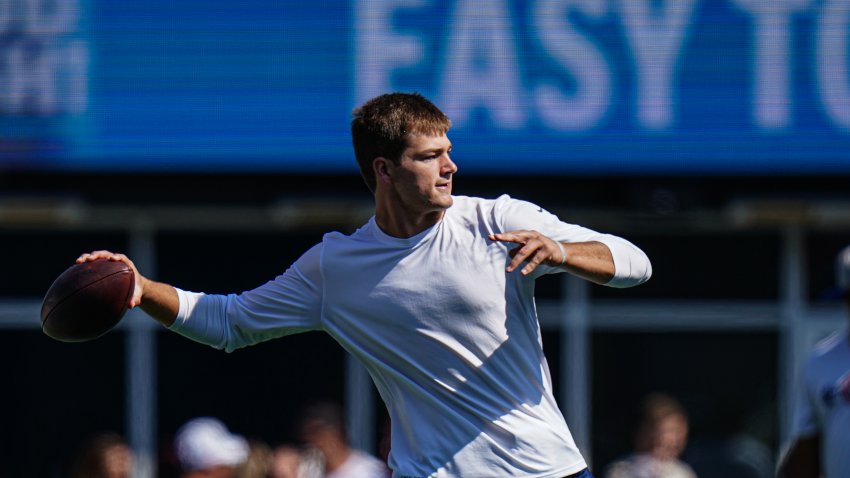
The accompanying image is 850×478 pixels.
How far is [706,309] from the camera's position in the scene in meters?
11.8

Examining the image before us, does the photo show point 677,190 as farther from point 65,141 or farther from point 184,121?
point 65,141

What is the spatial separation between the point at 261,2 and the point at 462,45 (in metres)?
1.72

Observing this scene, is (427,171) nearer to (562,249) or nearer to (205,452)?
(562,249)

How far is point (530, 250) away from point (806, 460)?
2875 millimetres

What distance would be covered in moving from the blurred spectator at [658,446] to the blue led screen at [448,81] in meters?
2.13

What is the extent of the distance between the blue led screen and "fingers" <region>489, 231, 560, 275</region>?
279 inches

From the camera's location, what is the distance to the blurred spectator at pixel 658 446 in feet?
32.9

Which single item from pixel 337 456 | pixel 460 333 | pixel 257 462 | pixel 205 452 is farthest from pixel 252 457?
pixel 460 333

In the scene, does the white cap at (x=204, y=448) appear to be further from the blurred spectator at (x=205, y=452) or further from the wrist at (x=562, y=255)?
the wrist at (x=562, y=255)

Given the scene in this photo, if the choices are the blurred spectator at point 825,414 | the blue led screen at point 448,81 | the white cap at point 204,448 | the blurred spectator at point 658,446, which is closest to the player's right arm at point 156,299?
the white cap at point 204,448

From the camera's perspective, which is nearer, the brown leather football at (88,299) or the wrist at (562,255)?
the wrist at (562,255)

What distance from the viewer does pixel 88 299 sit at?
15.0ft

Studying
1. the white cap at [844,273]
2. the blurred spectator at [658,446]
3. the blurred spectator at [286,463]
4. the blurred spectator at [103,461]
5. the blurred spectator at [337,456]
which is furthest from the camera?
the blurred spectator at [286,463]

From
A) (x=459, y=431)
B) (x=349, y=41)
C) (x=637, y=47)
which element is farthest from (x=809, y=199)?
(x=459, y=431)
